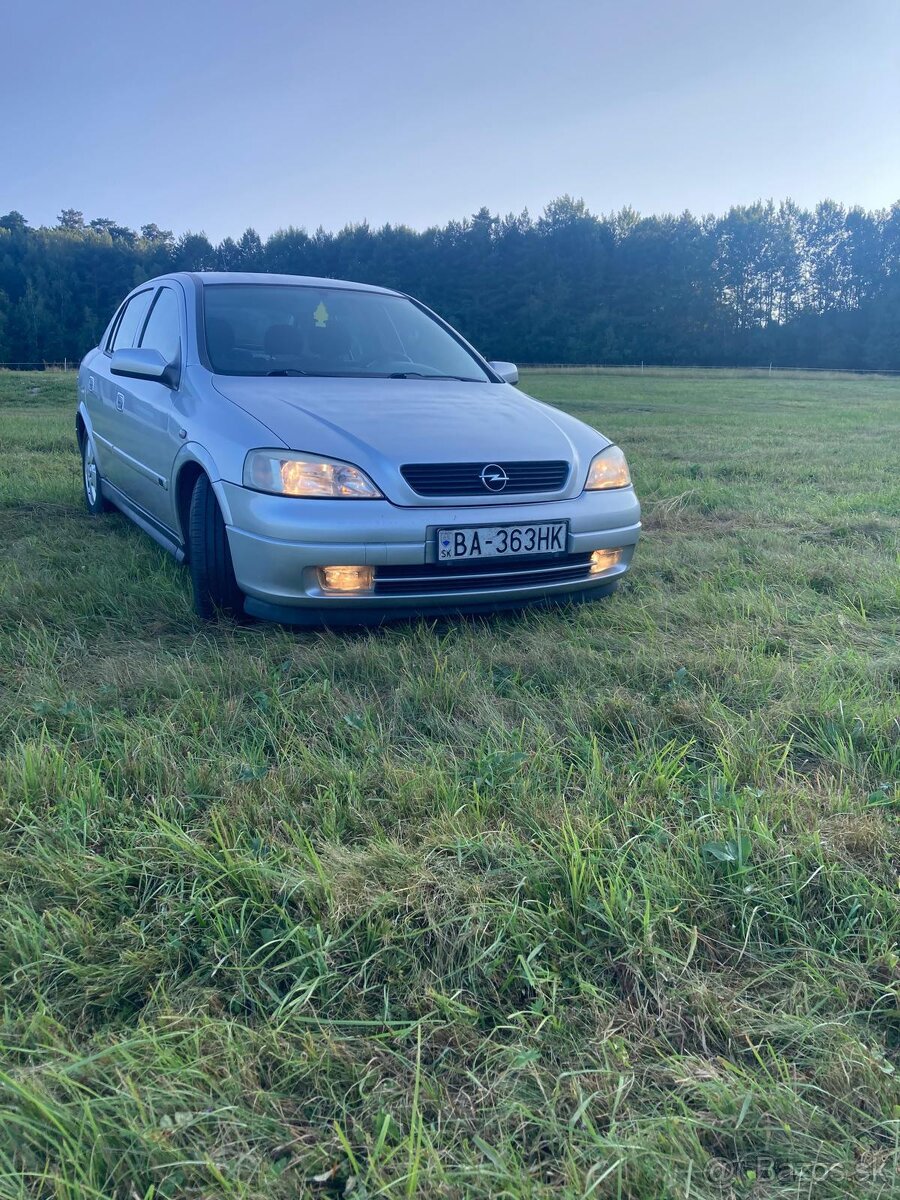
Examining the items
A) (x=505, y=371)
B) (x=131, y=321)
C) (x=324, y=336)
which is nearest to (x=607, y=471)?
(x=505, y=371)

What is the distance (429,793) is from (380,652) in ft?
3.26

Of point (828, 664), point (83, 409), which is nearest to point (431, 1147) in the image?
point (828, 664)

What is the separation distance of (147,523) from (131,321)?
1682mm

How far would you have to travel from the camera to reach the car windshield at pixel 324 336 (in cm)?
388

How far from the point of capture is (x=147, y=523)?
4.22m

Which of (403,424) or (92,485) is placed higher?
(403,424)

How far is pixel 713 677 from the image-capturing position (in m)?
2.78

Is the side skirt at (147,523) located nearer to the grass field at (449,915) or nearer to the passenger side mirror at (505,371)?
the grass field at (449,915)

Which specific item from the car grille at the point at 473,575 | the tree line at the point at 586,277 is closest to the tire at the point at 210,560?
the car grille at the point at 473,575

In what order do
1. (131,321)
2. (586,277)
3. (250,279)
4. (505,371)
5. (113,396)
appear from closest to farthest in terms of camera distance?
(250,279)
(505,371)
(113,396)
(131,321)
(586,277)

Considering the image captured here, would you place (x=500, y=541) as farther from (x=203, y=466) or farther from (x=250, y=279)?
(x=250, y=279)


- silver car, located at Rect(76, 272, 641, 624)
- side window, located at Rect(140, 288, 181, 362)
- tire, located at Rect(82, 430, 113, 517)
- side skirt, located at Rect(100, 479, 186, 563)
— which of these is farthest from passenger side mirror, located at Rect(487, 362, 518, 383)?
tire, located at Rect(82, 430, 113, 517)

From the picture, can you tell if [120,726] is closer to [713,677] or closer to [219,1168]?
[219,1168]

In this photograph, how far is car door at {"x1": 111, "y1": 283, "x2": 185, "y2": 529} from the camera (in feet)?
12.2
